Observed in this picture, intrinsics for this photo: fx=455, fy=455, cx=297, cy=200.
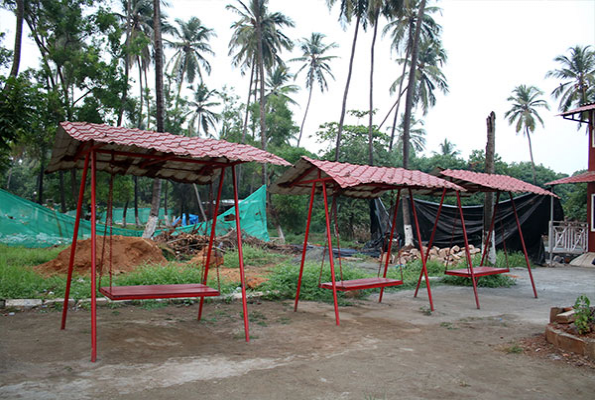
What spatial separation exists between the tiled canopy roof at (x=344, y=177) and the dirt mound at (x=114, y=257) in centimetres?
425

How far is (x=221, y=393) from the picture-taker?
11.7ft

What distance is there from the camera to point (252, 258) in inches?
523

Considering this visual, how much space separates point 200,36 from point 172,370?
35769 mm

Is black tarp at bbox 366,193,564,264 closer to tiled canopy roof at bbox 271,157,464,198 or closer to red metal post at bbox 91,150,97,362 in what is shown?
tiled canopy roof at bbox 271,157,464,198

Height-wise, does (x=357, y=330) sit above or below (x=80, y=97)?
below

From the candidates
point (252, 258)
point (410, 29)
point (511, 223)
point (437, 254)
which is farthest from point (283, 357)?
point (410, 29)

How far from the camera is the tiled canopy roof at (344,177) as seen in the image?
6.47m

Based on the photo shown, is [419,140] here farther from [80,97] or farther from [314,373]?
[314,373]

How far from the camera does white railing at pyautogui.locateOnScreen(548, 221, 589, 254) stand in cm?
1588

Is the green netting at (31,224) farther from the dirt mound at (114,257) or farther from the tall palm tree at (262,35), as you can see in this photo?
the tall palm tree at (262,35)

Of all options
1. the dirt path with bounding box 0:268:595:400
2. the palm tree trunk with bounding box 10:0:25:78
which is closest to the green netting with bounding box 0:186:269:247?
the palm tree trunk with bounding box 10:0:25:78

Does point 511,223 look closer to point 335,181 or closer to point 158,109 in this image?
point 335,181

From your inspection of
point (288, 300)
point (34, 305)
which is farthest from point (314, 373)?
point (34, 305)

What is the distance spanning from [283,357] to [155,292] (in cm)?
173
